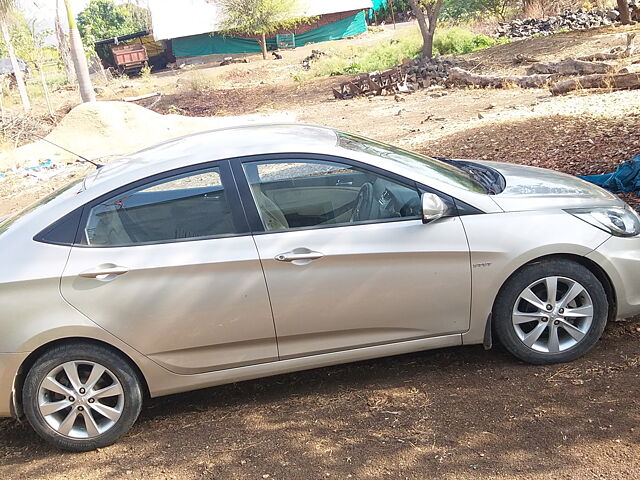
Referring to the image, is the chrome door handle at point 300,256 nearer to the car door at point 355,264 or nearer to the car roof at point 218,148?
the car door at point 355,264

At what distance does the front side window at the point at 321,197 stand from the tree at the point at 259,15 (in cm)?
3924

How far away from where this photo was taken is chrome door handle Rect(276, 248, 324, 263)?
150 inches

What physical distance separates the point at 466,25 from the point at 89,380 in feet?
121

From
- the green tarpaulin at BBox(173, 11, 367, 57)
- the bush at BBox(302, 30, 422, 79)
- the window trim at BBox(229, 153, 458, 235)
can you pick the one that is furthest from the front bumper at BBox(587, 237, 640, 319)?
the green tarpaulin at BBox(173, 11, 367, 57)

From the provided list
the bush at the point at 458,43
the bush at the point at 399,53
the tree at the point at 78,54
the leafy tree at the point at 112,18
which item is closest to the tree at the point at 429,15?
the bush at the point at 399,53

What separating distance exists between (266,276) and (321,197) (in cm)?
67

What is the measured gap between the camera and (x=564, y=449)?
3316mm

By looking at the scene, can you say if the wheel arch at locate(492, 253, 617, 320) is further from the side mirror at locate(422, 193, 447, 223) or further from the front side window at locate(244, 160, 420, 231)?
the front side window at locate(244, 160, 420, 231)

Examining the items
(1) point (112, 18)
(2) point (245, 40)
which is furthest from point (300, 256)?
(1) point (112, 18)

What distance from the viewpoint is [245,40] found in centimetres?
4503

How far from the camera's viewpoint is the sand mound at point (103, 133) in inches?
664

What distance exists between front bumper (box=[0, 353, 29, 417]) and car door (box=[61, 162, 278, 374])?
1.43 feet

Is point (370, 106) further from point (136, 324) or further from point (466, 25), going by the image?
point (466, 25)

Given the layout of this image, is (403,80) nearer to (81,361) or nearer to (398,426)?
(398,426)
